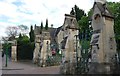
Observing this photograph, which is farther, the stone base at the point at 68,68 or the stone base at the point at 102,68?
the stone base at the point at 68,68

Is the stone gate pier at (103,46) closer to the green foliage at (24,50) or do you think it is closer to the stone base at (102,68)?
the stone base at (102,68)

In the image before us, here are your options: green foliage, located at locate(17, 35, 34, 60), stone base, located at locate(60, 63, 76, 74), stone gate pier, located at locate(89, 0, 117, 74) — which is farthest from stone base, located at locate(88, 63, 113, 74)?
green foliage, located at locate(17, 35, 34, 60)

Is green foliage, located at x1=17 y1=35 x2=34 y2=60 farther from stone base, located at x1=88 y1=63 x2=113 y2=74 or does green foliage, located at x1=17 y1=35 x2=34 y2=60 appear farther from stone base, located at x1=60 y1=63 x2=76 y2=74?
stone base, located at x1=88 y1=63 x2=113 y2=74

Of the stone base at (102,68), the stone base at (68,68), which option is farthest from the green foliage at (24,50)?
the stone base at (102,68)

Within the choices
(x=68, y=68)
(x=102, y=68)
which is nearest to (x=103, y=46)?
(x=102, y=68)

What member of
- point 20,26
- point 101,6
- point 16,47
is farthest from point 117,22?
point 20,26

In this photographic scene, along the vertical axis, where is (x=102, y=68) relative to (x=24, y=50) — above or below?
below

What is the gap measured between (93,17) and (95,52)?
1.72 metres

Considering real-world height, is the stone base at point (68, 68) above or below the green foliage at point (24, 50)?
below

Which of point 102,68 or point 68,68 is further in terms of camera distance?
point 68,68

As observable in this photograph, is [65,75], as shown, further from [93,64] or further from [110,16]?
[110,16]

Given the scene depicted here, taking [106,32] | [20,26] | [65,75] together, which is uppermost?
[20,26]

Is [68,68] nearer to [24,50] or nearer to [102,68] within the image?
[102,68]

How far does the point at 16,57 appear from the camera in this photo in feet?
138
